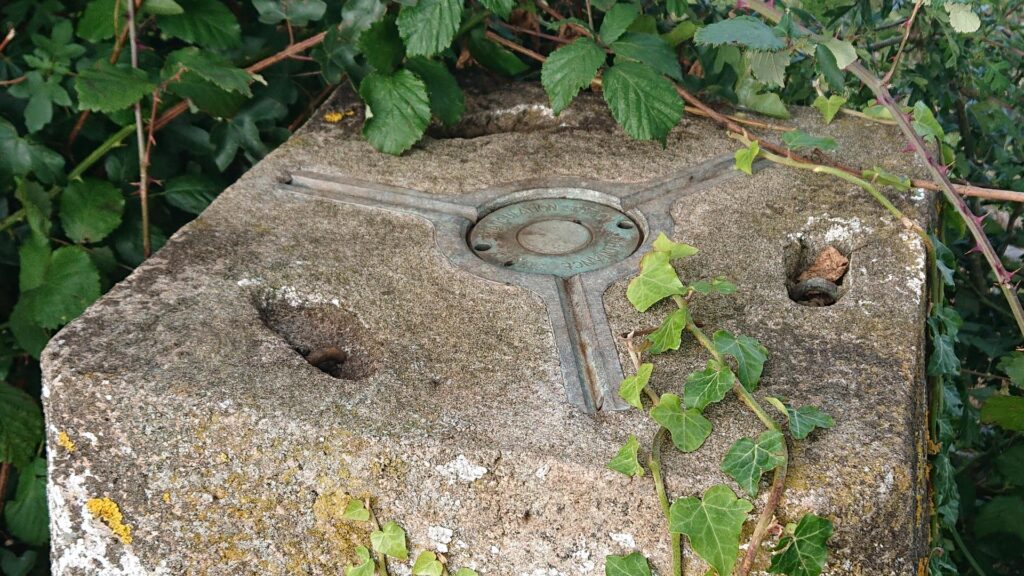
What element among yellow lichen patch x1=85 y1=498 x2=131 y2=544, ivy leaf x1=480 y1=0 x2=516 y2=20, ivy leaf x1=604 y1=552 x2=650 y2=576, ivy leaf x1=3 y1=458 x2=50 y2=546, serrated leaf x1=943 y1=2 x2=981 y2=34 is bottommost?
ivy leaf x1=3 y1=458 x2=50 y2=546

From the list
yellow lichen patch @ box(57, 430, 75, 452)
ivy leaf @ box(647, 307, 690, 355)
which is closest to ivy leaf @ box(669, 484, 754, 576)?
ivy leaf @ box(647, 307, 690, 355)

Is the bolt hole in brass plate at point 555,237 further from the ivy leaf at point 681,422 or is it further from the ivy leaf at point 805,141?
the ivy leaf at point 681,422

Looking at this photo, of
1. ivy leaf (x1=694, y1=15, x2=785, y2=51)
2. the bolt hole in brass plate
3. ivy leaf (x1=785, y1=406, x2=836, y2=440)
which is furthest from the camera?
the bolt hole in brass plate

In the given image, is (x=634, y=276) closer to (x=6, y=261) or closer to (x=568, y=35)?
(x=568, y=35)

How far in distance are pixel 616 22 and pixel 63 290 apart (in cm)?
133

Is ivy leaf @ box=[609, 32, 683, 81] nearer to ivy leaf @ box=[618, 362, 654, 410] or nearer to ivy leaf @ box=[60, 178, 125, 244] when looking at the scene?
ivy leaf @ box=[618, 362, 654, 410]

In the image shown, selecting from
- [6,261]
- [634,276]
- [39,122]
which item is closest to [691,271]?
[634,276]

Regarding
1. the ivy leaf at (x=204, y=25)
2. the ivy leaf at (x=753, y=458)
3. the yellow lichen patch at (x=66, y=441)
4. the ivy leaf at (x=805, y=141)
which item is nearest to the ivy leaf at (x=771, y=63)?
the ivy leaf at (x=805, y=141)

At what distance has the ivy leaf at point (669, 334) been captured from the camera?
4.84ft

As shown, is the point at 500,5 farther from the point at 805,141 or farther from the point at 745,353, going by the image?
the point at 745,353

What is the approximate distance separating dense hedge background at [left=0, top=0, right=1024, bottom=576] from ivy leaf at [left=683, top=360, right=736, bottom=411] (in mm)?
578

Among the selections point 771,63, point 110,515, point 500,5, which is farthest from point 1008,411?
point 110,515

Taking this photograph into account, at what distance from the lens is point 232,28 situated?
91.6 inches

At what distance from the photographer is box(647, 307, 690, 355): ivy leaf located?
1476 mm
